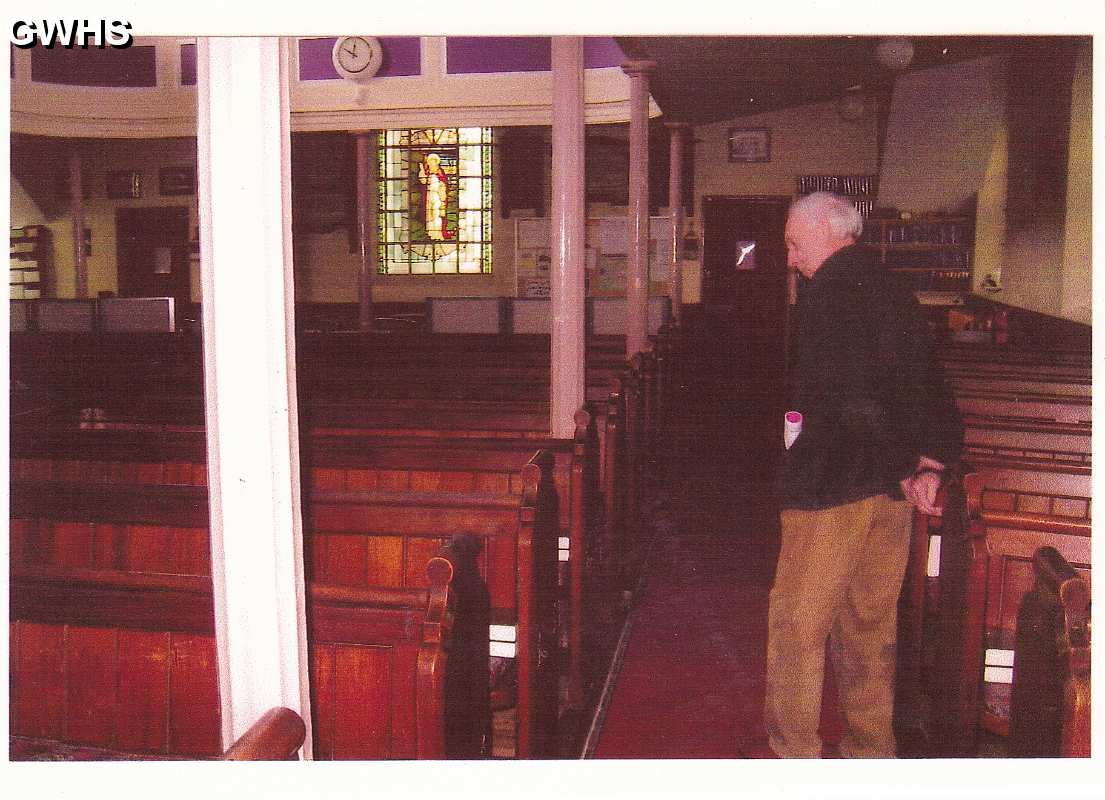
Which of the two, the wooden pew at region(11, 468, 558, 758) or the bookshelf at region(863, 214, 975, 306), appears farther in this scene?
the bookshelf at region(863, 214, 975, 306)

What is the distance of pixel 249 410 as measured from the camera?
1.38m

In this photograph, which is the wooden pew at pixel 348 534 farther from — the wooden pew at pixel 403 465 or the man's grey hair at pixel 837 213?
the man's grey hair at pixel 837 213

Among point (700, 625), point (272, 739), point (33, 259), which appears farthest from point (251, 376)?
point (33, 259)

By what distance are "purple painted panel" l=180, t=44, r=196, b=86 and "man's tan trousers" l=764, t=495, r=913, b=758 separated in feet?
30.8

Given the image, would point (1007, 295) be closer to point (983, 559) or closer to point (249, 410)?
point (983, 559)

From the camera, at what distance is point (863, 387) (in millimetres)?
2119

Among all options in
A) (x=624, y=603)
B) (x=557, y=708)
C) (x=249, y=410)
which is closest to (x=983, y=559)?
(x=557, y=708)

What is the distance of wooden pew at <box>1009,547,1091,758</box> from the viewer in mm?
1445

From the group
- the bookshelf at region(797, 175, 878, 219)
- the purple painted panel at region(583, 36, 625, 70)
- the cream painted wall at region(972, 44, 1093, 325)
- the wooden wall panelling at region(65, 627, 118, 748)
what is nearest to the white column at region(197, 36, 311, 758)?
the wooden wall panelling at region(65, 627, 118, 748)

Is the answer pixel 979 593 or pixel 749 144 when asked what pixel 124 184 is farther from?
pixel 979 593

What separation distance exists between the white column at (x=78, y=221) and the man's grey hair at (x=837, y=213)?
1049cm

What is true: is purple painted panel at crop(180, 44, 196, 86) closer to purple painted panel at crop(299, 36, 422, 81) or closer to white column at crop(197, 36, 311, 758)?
purple painted panel at crop(299, 36, 422, 81)

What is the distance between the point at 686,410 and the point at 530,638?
21.1 ft

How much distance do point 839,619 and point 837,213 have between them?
1061 mm
